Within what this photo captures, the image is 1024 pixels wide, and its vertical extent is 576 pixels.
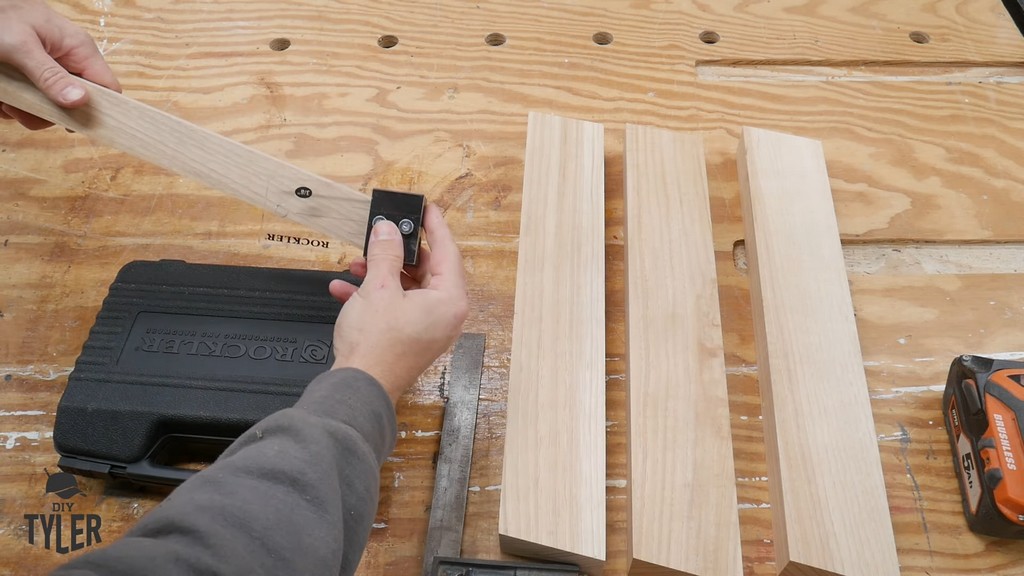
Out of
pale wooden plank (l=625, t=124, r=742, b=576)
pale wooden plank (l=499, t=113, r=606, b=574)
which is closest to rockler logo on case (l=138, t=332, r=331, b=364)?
pale wooden plank (l=499, t=113, r=606, b=574)

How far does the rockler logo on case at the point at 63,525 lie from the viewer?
96 centimetres

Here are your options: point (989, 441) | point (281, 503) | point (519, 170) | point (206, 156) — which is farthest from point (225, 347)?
point (989, 441)

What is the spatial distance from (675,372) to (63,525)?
36.3 inches

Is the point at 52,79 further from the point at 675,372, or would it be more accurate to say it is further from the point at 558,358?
the point at 675,372

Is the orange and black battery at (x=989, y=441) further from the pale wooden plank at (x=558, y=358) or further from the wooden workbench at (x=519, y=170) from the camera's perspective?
the pale wooden plank at (x=558, y=358)

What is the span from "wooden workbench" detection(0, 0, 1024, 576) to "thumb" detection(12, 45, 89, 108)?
30 centimetres

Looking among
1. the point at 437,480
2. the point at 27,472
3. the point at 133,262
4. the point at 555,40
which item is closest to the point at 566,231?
the point at 437,480

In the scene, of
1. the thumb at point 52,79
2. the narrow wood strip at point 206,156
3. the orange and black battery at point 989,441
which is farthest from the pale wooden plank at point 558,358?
the thumb at point 52,79

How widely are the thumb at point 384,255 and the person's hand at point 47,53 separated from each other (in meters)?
0.51

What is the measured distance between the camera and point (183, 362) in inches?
40.0

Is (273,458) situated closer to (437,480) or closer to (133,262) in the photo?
(437,480)

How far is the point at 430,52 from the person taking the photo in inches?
58.2

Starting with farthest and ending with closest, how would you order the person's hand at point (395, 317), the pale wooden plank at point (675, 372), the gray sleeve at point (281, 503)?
the pale wooden plank at point (675, 372), the person's hand at point (395, 317), the gray sleeve at point (281, 503)

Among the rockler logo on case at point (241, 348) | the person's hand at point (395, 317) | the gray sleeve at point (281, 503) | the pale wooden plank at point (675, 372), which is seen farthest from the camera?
the rockler logo on case at point (241, 348)
